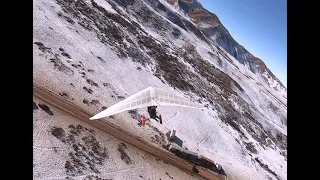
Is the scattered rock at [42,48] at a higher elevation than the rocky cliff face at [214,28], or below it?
below

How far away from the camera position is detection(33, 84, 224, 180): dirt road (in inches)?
1033

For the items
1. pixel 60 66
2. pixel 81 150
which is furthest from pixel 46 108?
pixel 60 66

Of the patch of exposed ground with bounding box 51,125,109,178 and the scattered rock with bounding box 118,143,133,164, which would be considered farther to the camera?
the scattered rock with bounding box 118,143,133,164

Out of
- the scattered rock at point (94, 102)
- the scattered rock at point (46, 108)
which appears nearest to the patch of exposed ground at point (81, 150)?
the scattered rock at point (46, 108)

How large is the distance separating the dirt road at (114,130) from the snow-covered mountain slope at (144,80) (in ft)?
4.94

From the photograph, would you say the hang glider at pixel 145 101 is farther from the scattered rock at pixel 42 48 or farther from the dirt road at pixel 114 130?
the scattered rock at pixel 42 48

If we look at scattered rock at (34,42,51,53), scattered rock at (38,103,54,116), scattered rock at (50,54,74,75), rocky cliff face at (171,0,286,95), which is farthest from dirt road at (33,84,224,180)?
rocky cliff face at (171,0,286,95)

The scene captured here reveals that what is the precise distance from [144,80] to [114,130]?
1906cm

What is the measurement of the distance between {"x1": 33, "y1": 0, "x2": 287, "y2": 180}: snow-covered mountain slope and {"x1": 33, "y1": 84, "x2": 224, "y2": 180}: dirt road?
1507 millimetres

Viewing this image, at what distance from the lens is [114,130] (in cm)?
2728

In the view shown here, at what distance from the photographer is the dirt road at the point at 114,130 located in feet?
86.1

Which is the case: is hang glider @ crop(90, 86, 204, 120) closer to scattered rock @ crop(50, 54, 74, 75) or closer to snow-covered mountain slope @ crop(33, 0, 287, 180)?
snow-covered mountain slope @ crop(33, 0, 287, 180)
